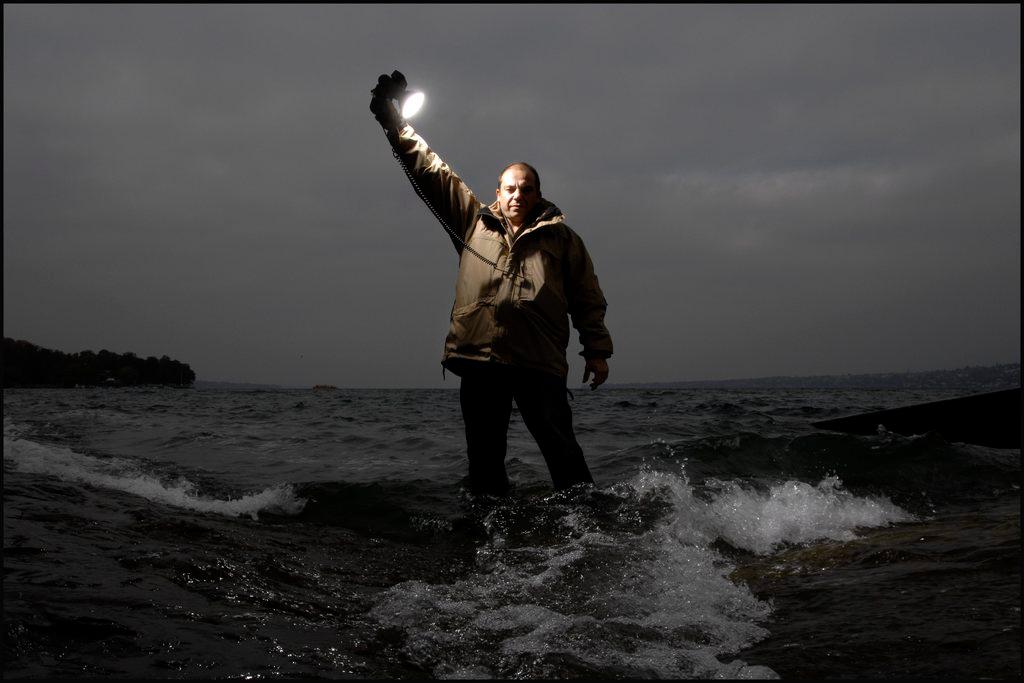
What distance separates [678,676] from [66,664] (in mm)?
1996

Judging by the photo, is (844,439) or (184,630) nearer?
(184,630)

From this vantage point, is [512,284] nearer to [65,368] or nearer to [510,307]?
[510,307]

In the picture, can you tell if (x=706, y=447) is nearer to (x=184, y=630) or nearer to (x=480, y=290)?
(x=480, y=290)

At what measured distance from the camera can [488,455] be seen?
4.91m

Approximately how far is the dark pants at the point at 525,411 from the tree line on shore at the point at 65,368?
291ft

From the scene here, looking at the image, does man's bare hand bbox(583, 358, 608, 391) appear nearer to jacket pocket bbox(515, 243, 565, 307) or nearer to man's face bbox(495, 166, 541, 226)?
jacket pocket bbox(515, 243, 565, 307)

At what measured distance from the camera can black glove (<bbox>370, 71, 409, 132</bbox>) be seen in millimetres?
4879

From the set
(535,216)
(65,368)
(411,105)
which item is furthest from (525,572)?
(65,368)

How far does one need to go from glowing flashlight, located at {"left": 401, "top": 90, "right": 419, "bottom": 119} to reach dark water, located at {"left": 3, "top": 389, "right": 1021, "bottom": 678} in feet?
10.4

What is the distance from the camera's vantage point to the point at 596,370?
16.0 ft

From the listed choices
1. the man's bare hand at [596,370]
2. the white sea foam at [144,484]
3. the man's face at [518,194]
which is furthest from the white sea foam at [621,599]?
the man's face at [518,194]

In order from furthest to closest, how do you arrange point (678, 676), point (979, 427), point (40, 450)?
1. point (979, 427)
2. point (40, 450)
3. point (678, 676)

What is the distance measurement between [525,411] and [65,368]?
9505 centimetres

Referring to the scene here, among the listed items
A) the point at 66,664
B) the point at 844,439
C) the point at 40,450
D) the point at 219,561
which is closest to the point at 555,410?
the point at 219,561
